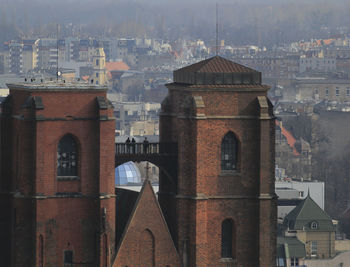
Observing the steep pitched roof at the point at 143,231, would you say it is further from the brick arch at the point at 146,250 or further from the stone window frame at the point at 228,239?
the stone window frame at the point at 228,239

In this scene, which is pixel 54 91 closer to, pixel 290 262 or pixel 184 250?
pixel 184 250

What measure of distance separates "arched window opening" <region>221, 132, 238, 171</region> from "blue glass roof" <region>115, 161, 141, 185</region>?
1637 inches

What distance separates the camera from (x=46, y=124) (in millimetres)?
68688

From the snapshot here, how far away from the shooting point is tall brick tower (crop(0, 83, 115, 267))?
226 feet

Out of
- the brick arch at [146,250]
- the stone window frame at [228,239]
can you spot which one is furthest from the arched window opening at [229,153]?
the brick arch at [146,250]

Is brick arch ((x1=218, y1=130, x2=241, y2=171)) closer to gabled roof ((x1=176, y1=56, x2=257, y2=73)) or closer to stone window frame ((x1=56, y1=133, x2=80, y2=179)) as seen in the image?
gabled roof ((x1=176, y1=56, x2=257, y2=73))

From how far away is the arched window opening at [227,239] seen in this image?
7138 centimetres

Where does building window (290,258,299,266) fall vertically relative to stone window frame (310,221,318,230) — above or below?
below

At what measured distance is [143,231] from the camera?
231 feet

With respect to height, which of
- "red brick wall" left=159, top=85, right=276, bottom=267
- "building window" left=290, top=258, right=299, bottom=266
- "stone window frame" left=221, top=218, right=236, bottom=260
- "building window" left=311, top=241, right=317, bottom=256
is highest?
"red brick wall" left=159, top=85, right=276, bottom=267

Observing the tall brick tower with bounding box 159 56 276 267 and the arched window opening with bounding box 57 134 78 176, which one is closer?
the arched window opening with bounding box 57 134 78 176

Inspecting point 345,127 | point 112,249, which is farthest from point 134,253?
point 345,127

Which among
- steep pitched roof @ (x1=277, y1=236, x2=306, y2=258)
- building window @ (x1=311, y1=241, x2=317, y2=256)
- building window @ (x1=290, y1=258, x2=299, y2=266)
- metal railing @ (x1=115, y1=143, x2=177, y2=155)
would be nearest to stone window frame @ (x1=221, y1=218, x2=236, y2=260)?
metal railing @ (x1=115, y1=143, x2=177, y2=155)

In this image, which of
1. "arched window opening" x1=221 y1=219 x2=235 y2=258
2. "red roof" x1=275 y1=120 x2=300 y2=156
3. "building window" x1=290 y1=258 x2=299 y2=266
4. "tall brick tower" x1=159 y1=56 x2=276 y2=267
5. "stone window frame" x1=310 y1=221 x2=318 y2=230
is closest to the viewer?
"tall brick tower" x1=159 y1=56 x2=276 y2=267
